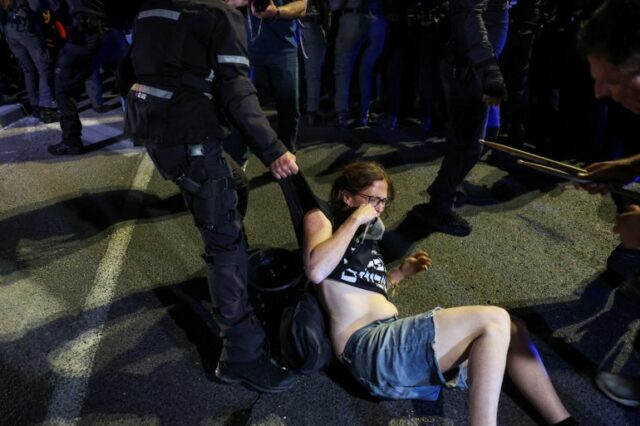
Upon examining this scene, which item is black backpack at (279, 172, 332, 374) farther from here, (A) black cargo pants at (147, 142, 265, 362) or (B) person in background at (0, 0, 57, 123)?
(B) person in background at (0, 0, 57, 123)

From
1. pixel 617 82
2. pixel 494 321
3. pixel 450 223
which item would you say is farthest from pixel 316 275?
pixel 450 223

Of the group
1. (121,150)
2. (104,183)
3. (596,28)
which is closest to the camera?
(596,28)

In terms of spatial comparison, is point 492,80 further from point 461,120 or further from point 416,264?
point 416,264

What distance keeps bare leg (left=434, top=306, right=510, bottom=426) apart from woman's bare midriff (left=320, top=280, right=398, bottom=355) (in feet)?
0.88

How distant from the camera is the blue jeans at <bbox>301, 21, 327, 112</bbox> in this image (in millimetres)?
4844

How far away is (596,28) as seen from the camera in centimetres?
141

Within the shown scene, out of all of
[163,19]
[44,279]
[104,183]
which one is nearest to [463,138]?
[163,19]

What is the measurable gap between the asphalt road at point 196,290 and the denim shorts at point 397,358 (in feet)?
0.87

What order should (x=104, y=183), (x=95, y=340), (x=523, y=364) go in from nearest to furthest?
(x=523, y=364) → (x=95, y=340) → (x=104, y=183)

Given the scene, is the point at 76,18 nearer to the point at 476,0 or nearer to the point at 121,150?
the point at 121,150

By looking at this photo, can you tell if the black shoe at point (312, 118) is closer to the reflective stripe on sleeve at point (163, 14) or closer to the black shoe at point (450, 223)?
the black shoe at point (450, 223)

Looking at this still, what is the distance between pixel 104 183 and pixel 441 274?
3211 millimetres

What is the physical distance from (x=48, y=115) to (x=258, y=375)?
17.9ft

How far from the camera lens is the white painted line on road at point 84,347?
75.4 inches
